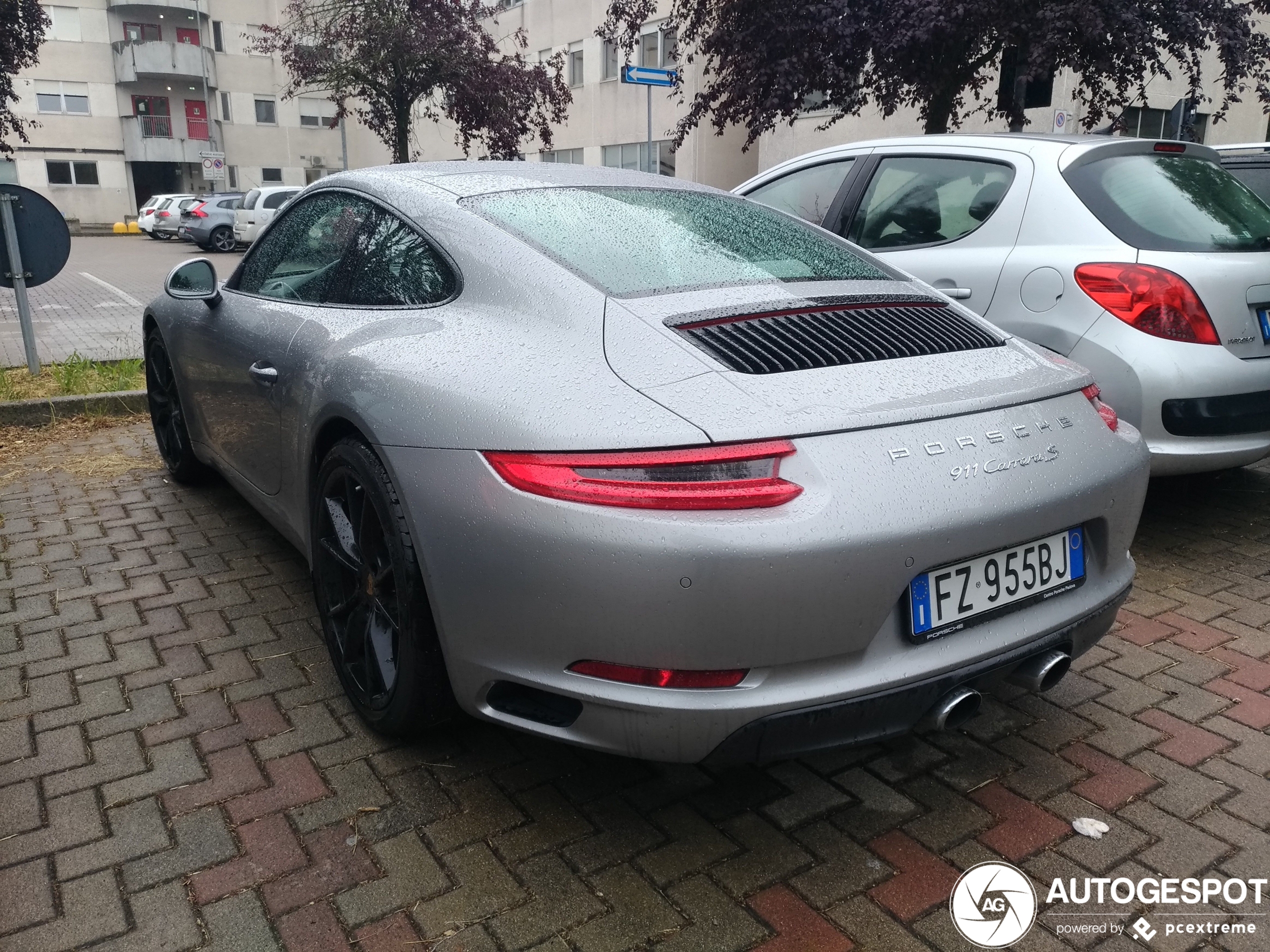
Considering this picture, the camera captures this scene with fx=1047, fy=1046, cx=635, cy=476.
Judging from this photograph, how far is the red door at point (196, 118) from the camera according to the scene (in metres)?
47.3

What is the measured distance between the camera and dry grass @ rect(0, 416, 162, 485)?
5.37 metres

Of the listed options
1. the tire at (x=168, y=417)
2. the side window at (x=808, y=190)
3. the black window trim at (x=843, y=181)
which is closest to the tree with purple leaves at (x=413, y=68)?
the tire at (x=168, y=417)

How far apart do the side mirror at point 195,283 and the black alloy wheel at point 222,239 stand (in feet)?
86.7

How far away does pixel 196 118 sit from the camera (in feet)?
156

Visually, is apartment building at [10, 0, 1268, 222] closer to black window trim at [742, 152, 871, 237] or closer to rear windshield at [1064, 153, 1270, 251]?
black window trim at [742, 152, 871, 237]

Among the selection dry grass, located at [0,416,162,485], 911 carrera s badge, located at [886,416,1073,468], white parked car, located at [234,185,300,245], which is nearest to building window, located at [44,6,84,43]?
white parked car, located at [234,185,300,245]

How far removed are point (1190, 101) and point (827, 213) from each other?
25.4 ft

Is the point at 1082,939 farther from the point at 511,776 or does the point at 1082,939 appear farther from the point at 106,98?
the point at 106,98

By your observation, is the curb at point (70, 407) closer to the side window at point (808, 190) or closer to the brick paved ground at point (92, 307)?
the brick paved ground at point (92, 307)

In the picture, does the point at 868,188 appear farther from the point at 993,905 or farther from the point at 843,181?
the point at 993,905

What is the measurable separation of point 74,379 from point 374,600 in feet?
17.9

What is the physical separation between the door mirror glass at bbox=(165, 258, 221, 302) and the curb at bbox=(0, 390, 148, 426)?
9.05 ft

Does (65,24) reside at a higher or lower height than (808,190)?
higher

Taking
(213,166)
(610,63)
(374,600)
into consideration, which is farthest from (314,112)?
(374,600)
